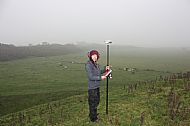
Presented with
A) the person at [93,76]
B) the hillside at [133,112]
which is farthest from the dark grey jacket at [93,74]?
the hillside at [133,112]

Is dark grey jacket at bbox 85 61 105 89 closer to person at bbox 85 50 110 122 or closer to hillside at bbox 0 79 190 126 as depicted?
person at bbox 85 50 110 122

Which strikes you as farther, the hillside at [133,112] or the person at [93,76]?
the hillside at [133,112]

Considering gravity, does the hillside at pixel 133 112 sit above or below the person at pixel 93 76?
below

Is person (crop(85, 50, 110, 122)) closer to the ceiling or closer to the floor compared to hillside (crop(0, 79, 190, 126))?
closer to the ceiling

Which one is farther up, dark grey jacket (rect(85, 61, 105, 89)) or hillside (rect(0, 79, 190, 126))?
dark grey jacket (rect(85, 61, 105, 89))

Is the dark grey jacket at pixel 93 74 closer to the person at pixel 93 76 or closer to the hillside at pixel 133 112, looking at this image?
the person at pixel 93 76

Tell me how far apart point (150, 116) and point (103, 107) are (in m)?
2.84

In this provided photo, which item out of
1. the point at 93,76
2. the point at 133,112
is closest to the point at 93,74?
the point at 93,76

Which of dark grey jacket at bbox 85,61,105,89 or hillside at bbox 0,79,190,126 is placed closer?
dark grey jacket at bbox 85,61,105,89

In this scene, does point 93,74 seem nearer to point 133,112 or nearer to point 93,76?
point 93,76

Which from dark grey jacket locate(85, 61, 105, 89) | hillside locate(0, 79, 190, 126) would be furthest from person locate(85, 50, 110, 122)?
hillside locate(0, 79, 190, 126)

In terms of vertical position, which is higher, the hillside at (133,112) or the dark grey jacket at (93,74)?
the dark grey jacket at (93,74)

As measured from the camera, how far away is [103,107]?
11.3 meters

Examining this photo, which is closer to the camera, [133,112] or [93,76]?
[93,76]
